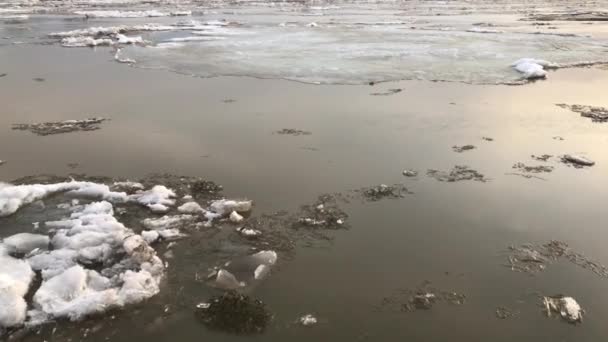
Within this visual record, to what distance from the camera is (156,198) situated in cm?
661

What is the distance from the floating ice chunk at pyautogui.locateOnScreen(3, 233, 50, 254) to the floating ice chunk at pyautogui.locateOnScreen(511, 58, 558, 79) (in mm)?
13192

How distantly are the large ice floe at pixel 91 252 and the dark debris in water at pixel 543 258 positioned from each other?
2.68 m

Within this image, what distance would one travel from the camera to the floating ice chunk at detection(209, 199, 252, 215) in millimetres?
6316

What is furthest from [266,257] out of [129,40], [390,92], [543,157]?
[129,40]

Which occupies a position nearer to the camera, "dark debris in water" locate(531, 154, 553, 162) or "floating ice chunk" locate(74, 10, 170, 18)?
"dark debris in water" locate(531, 154, 553, 162)

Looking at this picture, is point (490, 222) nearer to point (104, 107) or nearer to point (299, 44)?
point (104, 107)

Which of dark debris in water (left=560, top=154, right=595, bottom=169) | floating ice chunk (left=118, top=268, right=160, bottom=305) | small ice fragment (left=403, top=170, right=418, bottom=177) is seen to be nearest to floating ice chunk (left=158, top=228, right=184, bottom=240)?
floating ice chunk (left=118, top=268, right=160, bottom=305)

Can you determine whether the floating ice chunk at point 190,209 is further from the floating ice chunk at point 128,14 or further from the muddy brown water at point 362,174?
the floating ice chunk at point 128,14

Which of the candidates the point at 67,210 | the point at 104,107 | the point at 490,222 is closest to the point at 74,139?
the point at 104,107

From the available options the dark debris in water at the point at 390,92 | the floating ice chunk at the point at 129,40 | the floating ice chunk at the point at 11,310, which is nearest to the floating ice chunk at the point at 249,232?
the floating ice chunk at the point at 11,310

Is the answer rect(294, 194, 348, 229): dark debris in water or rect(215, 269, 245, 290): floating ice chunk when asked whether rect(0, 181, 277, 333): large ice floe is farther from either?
rect(294, 194, 348, 229): dark debris in water

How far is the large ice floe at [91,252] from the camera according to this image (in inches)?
182

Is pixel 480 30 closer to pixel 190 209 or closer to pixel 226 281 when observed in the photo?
pixel 190 209

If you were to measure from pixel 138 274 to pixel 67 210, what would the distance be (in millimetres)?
2135
